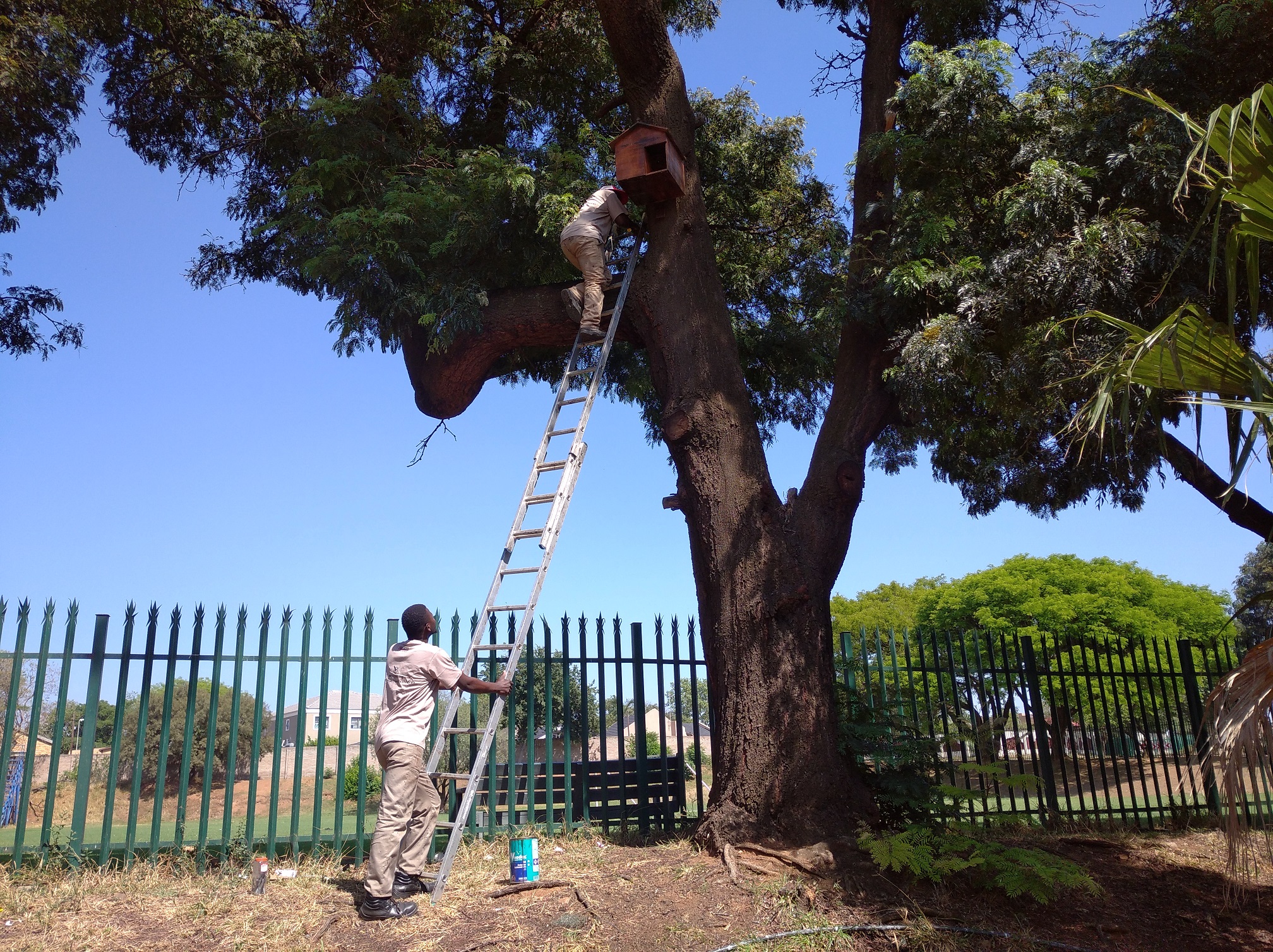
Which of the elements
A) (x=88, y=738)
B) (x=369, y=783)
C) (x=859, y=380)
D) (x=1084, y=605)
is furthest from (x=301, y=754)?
(x=1084, y=605)

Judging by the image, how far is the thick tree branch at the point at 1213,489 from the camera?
8.88m

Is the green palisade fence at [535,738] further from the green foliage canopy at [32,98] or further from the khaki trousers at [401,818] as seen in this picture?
the green foliage canopy at [32,98]

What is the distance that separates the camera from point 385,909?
525 centimetres

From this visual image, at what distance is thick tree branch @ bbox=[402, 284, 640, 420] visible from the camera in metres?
8.12

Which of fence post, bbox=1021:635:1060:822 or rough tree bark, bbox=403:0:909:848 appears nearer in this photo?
rough tree bark, bbox=403:0:909:848

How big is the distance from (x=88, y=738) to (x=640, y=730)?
14.2 ft

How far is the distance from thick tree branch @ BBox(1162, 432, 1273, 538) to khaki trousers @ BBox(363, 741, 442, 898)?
7.62 m

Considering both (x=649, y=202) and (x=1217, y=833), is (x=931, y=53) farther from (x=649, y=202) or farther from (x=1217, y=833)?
(x=1217, y=833)

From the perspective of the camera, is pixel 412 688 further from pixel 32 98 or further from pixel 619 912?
pixel 32 98

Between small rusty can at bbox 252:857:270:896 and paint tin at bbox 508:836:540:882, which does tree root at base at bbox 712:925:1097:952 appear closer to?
paint tin at bbox 508:836:540:882

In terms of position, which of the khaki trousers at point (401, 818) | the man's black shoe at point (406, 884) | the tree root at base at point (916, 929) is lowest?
the tree root at base at point (916, 929)

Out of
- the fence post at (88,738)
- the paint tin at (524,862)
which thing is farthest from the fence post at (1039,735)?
the fence post at (88,738)

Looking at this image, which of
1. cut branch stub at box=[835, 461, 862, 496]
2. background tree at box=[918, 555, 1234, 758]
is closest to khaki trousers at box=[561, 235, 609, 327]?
cut branch stub at box=[835, 461, 862, 496]

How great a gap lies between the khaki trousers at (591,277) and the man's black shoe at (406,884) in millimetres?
4539
